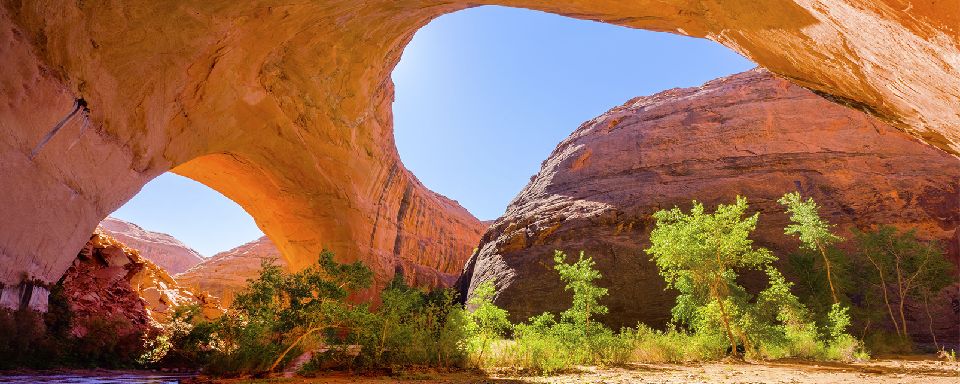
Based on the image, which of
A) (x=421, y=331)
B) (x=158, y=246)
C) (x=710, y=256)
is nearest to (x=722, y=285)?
(x=710, y=256)

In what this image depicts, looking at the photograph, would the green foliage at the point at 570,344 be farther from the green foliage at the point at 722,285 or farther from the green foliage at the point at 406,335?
the green foliage at the point at 722,285

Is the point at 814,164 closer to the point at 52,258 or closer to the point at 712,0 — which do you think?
the point at 712,0

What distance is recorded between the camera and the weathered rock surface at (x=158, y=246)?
212 feet

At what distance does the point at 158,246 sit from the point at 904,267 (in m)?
78.9

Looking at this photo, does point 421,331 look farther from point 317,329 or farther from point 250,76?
point 250,76

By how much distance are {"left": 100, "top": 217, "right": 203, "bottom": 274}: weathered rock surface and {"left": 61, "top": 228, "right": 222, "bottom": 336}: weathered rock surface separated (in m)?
54.2

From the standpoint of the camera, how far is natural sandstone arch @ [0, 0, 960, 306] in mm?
5145

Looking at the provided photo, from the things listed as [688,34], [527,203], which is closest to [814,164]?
[527,203]

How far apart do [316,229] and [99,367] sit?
1017 centimetres

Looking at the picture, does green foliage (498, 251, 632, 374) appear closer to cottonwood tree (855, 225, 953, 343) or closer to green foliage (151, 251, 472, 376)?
green foliage (151, 251, 472, 376)

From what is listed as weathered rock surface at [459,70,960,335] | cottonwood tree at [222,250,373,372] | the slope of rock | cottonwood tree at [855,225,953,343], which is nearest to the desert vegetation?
cottonwood tree at [222,250,373,372]

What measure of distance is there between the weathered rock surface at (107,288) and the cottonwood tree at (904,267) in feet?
90.0

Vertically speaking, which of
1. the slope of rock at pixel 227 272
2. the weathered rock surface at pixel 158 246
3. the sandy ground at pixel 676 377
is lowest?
the sandy ground at pixel 676 377

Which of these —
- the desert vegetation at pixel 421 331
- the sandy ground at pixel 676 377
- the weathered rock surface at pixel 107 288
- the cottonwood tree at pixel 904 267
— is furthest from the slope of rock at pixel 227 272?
the cottonwood tree at pixel 904 267
